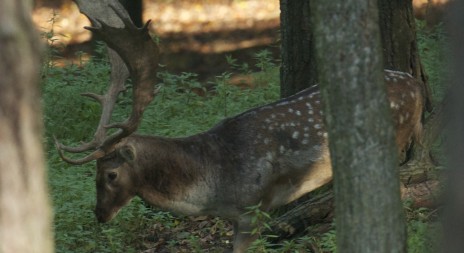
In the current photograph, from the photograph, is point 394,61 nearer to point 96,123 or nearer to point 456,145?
point 96,123

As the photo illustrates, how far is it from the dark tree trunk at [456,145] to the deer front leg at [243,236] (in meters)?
3.85

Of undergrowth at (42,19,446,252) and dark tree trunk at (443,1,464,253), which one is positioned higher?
dark tree trunk at (443,1,464,253)

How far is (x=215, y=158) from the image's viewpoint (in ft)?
30.2

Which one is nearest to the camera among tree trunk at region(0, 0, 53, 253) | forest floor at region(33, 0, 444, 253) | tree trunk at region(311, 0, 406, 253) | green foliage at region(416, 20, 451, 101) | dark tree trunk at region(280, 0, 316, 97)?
tree trunk at region(0, 0, 53, 253)

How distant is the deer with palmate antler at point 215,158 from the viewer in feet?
29.7

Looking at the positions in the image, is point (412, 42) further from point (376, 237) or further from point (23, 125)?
point (23, 125)

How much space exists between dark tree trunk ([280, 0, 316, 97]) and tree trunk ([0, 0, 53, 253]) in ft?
17.2

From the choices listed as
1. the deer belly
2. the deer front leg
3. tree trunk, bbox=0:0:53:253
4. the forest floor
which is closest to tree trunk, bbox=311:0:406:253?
tree trunk, bbox=0:0:53:253

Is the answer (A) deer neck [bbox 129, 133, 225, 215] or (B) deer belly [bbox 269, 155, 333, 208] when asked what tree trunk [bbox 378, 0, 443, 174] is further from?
(A) deer neck [bbox 129, 133, 225, 215]

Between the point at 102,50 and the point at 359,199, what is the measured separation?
8.03 meters

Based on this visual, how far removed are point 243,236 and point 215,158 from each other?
69 centimetres

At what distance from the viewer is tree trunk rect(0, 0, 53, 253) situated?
15.7 feet

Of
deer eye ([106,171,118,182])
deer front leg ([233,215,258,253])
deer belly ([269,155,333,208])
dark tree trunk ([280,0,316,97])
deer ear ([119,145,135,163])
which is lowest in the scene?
deer front leg ([233,215,258,253])

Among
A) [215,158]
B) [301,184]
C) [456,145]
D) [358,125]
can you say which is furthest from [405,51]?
[456,145]
